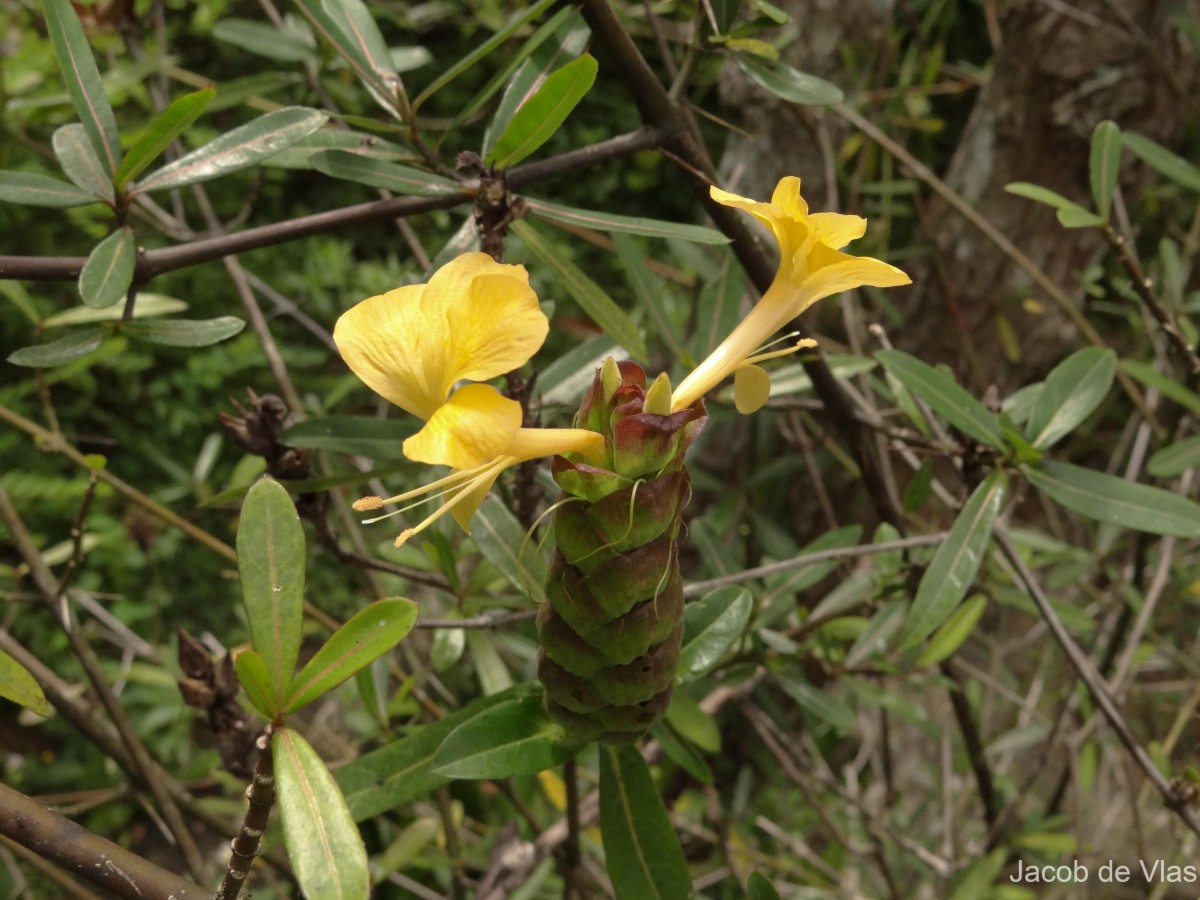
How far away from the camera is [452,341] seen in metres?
0.36

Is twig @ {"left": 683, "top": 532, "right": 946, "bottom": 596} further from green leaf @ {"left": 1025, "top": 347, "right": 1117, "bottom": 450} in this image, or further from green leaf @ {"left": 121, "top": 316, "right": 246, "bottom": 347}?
green leaf @ {"left": 121, "top": 316, "right": 246, "bottom": 347}

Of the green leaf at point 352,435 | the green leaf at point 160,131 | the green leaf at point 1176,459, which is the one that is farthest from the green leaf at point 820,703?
the green leaf at point 160,131

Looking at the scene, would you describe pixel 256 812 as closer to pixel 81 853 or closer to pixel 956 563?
pixel 81 853

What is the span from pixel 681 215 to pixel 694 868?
1643mm

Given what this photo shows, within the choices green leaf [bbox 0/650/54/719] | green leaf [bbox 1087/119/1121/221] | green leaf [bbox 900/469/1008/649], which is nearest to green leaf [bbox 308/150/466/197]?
green leaf [bbox 0/650/54/719]

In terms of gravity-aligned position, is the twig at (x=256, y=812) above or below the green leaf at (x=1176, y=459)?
above

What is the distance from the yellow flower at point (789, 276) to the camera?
0.41 m

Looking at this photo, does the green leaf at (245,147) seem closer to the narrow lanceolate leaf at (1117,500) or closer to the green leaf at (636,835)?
the green leaf at (636,835)

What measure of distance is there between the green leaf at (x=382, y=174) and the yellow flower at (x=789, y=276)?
215 mm

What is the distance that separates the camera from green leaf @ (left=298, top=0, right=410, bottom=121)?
619 millimetres

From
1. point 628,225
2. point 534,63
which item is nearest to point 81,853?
point 628,225

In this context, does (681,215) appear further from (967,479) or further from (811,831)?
(967,479)

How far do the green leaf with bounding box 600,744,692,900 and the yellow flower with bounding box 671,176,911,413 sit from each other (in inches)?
9.6

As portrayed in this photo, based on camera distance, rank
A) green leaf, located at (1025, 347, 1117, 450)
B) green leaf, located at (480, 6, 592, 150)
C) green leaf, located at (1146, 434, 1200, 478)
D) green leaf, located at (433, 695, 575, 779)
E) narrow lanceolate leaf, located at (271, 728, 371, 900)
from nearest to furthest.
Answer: narrow lanceolate leaf, located at (271, 728, 371, 900), green leaf, located at (433, 695, 575, 779), green leaf, located at (480, 6, 592, 150), green leaf, located at (1025, 347, 1117, 450), green leaf, located at (1146, 434, 1200, 478)
